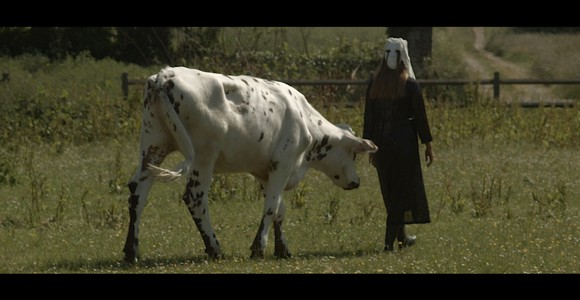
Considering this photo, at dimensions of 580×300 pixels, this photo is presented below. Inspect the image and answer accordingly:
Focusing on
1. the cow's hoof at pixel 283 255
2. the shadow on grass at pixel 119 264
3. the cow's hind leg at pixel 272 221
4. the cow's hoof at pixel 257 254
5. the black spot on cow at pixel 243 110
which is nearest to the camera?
the shadow on grass at pixel 119 264

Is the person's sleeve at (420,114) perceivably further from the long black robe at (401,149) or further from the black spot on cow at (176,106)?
the black spot on cow at (176,106)

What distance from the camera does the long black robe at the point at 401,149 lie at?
1288cm

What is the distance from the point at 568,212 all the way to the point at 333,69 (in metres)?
15.4

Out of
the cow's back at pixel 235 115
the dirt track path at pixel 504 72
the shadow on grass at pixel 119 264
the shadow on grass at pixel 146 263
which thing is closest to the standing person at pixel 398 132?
the shadow on grass at pixel 146 263

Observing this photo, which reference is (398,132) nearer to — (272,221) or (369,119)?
(369,119)

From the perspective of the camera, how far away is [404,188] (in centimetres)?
1302

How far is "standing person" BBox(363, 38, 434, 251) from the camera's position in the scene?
12.9 meters

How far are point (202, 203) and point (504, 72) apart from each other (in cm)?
2922

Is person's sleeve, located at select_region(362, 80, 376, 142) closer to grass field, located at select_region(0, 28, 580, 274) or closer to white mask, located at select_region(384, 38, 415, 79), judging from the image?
white mask, located at select_region(384, 38, 415, 79)

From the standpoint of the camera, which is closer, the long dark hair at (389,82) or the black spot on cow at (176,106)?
the black spot on cow at (176,106)

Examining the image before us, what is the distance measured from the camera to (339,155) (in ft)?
45.2

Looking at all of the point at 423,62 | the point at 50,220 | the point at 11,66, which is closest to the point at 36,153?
the point at 50,220

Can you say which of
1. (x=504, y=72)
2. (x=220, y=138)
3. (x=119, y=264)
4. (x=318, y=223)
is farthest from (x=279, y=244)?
(x=504, y=72)

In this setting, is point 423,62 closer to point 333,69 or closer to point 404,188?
point 333,69
